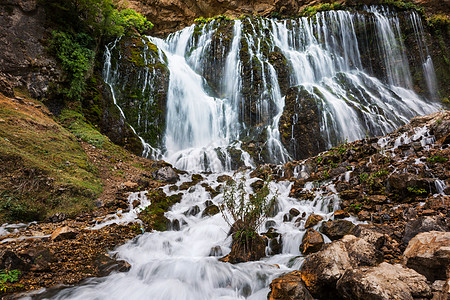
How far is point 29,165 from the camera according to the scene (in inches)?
226

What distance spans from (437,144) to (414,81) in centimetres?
1682

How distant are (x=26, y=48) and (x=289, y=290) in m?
14.1

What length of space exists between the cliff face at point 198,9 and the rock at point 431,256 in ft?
90.0

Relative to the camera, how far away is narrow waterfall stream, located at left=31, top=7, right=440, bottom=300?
409 cm

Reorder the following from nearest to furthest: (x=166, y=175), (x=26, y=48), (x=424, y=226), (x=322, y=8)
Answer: (x=424, y=226)
(x=166, y=175)
(x=26, y=48)
(x=322, y=8)

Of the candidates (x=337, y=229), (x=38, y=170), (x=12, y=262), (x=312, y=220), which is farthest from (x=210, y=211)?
(x=38, y=170)

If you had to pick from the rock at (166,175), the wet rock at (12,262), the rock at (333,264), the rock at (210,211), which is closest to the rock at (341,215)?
the rock at (333,264)

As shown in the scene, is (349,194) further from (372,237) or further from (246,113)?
(246,113)

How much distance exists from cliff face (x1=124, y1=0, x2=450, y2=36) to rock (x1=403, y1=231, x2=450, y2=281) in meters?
27.4

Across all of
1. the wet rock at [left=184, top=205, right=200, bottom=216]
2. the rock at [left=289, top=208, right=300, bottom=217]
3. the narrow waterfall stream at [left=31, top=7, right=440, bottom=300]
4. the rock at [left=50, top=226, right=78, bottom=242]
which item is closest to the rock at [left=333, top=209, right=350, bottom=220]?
the narrow waterfall stream at [left=31, top=7, right=440, bottom=300]

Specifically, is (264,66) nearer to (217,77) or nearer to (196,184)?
(217,77)

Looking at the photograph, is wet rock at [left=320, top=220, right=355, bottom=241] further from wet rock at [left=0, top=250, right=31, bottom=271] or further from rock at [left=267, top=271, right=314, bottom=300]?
wet rock at [left=0, top=250, right=31, bottom=271]

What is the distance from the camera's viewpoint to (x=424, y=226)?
3.67 m

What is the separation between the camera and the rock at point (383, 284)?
2.37 metres
